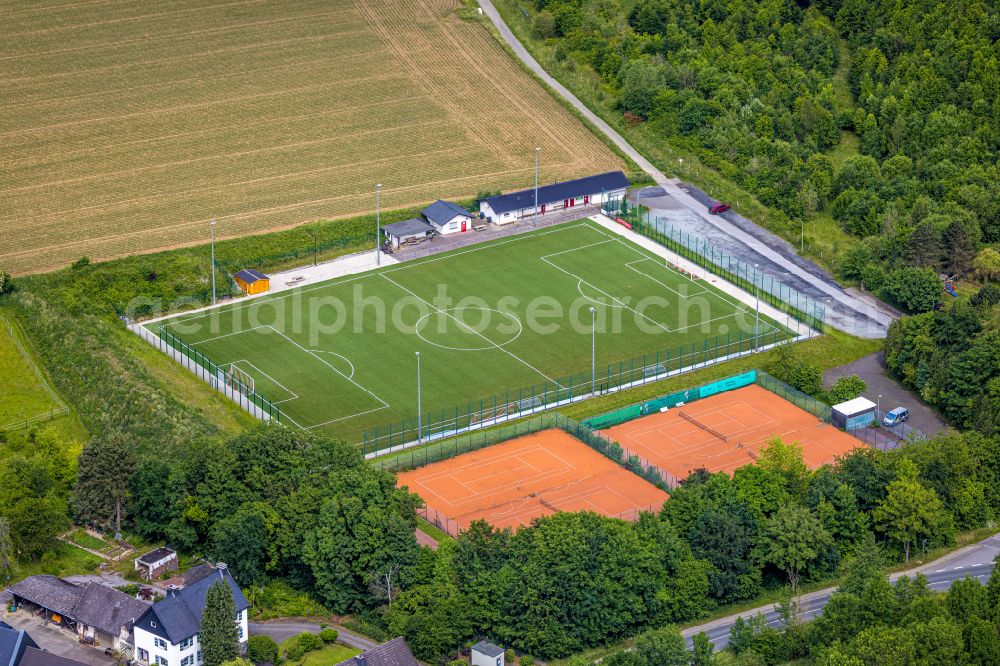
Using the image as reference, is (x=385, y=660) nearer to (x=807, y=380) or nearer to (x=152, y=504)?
(x=152, y=504)

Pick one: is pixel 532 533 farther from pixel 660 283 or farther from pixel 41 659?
pixel 660 283

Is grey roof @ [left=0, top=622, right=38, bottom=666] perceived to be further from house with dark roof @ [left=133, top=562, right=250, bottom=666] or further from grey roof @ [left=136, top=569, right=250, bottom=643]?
grey roof @ [left=136, top=569, right=250, bottom=643]

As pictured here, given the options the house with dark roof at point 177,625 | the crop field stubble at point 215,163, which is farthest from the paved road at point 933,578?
the crop field stubble at point 215,163

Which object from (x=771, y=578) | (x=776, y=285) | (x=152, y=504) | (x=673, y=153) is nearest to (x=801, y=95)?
(x=673, y=153)

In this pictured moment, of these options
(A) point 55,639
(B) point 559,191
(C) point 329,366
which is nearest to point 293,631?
(A) point 55,639

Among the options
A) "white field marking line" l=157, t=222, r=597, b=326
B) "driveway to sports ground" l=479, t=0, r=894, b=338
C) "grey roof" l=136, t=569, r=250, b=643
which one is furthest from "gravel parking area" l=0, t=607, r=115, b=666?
"driveway to sports ground" l=479, t=0, r=894, b=338
